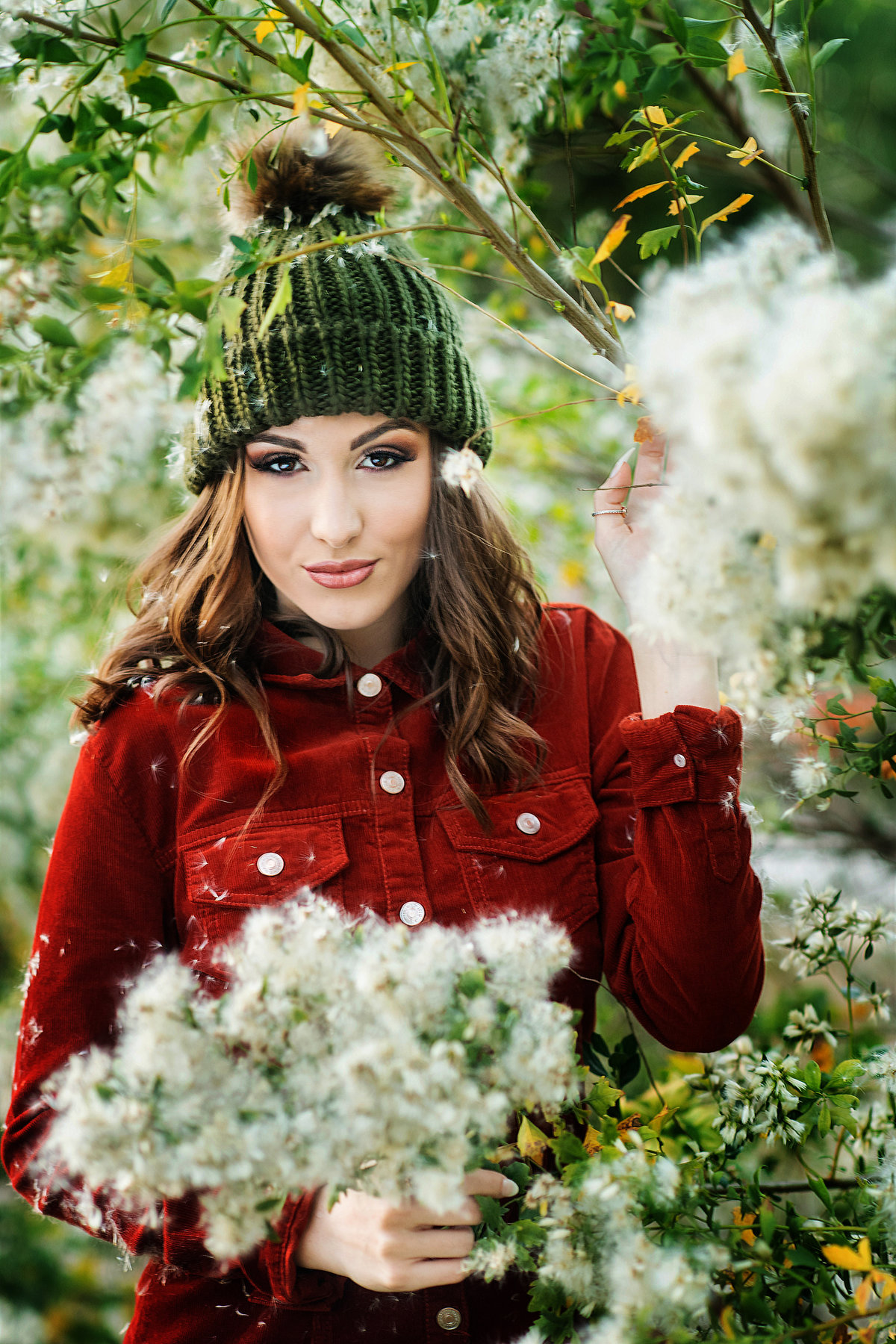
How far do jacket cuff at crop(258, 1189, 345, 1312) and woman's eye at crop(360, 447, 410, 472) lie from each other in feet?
2.89

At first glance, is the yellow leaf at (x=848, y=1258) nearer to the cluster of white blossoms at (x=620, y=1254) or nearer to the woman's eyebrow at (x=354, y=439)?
the cluster of white blossoms at (x=620, y=1254)

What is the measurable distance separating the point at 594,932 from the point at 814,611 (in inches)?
32.7

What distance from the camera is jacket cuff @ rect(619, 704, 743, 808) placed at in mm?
1195

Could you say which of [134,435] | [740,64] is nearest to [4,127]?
[134,435]

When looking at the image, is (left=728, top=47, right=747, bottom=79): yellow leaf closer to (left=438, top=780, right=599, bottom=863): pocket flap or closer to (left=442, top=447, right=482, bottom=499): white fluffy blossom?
(left=442, top=447, right=482, bottom=499): white fluffy blossom

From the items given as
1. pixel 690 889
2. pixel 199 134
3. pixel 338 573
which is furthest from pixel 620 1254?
pixel 199 134

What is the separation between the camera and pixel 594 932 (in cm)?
139

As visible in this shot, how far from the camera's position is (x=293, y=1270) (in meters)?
1.06

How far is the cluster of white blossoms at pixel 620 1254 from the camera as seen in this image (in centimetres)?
81

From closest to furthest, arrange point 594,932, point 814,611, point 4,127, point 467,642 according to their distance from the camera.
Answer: point 814,611 → point 594,932 → point 467,642 → point 4,127

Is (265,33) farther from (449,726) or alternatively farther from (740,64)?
(449,726)

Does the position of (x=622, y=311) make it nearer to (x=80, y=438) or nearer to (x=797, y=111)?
(x=797, y=111)

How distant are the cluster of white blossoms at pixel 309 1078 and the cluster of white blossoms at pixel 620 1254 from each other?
0.54 ft

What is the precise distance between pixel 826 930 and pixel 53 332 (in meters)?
1.18
